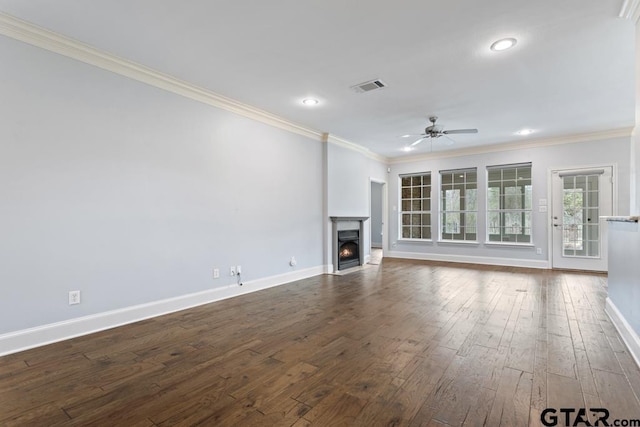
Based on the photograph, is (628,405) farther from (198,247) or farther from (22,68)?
(22,68)

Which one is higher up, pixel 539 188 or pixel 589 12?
pixel 589 12

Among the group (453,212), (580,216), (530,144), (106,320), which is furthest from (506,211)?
(106,320)

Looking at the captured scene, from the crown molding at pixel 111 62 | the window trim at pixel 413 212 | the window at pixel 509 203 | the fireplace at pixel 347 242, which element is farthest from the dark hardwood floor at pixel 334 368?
the window trim at pixel 413 212

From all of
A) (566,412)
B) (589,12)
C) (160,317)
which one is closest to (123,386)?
(160,317)

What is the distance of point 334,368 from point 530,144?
6.74 meters

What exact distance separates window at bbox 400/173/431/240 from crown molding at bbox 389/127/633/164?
1.69 ft

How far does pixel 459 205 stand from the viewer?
751 centimetres

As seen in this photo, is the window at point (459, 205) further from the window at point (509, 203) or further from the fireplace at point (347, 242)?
the fireplace at point (347, 242)

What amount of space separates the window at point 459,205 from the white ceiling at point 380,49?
9.08 ft

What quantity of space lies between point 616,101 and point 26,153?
23.3 ft

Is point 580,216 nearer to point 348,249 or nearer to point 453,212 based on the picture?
point 453,212

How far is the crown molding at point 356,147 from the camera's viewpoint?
6.13 meters

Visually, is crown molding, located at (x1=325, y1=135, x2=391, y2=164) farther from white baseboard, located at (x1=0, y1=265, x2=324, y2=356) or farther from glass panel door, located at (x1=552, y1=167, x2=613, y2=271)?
glass panel door, located at (x1=552, y1=167, x2=613, y2=271)

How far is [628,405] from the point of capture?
1773 mm
